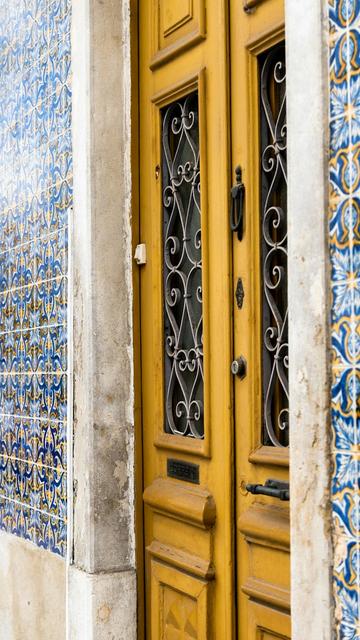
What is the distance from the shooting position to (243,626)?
3189mm

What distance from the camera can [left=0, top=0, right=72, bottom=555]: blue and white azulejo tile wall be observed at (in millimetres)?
4387

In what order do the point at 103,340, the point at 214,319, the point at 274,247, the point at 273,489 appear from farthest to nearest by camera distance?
Answer: the point at 103,340, the point at 214,319, the point at 274,247, the point at 273,489

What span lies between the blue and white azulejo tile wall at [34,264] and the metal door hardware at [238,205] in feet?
3.89

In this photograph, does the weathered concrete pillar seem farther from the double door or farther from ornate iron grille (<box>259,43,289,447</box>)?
ornate iron grille (<box>259,43,289,447</box>)

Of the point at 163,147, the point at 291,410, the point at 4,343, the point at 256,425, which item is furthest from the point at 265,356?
the point at 4,343

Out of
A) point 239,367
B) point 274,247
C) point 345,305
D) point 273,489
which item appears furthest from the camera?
point 239,367

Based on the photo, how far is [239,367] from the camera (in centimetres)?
319

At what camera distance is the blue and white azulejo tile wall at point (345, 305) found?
7.65 ft

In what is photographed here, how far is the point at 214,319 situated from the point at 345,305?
3.43 ft

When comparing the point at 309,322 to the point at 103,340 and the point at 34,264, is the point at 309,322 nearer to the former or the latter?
the point at 103,340

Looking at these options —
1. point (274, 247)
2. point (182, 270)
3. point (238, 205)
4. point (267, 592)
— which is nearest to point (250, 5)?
point (238, 205)

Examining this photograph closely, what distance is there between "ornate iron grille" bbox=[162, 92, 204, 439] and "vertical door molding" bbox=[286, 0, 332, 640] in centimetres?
106

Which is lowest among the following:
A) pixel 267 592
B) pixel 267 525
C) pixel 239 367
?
pixel 267 592

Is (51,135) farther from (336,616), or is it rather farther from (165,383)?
(336,616)
